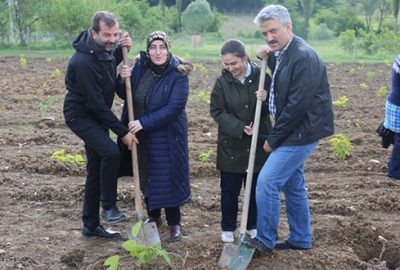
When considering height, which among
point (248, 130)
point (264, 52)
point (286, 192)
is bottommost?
point (286, 192)

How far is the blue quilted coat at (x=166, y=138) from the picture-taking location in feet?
16.6

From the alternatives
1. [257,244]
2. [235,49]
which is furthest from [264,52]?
[257,244]

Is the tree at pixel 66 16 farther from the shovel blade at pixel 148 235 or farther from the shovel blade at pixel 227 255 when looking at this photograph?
the shovel blade at pixel 227 255

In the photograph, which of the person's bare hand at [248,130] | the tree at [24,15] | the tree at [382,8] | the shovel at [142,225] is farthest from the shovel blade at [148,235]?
the tree at [382,8]

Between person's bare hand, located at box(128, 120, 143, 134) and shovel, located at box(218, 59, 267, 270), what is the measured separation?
3.08 feet

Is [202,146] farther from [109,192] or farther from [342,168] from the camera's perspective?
[109,192]

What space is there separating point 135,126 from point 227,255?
1.28 metres

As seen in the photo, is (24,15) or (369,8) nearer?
(24,15)

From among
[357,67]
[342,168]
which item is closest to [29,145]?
[342,168]

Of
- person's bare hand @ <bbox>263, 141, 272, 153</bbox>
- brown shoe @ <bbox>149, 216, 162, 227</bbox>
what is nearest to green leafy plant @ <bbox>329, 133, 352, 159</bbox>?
brown shoe @ <bbox>149, 216, 162, 227</bbox>

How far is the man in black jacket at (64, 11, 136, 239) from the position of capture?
4.89 m

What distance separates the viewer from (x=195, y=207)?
6.36 m

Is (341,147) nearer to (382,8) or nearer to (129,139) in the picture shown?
(129,139)

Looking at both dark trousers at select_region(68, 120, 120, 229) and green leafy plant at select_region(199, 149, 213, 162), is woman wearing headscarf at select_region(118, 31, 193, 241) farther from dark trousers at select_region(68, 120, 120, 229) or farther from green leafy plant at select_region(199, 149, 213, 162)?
green leafy plant at select_region(199, 149, 213, 162)
